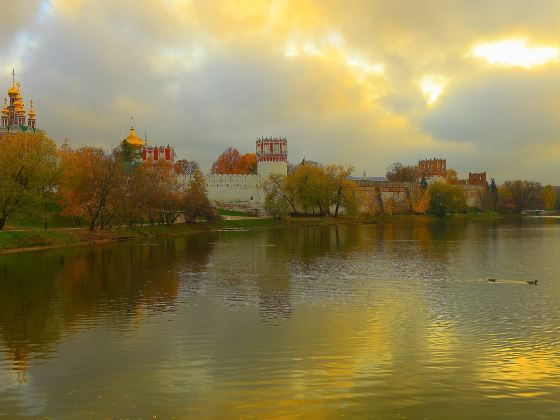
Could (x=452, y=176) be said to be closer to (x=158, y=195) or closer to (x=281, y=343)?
(x=158, y=195)

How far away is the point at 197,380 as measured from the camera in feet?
31.7

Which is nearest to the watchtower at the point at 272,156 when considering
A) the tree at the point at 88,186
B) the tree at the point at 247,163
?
the tree at the point at 247,163

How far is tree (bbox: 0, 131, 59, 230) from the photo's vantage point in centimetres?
3700

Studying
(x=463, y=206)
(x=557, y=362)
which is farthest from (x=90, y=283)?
(x=463, y=206)

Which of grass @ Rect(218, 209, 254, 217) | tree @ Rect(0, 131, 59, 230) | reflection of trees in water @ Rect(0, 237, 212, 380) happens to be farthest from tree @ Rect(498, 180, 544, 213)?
reflection of trees in water @ Rect(0, 237, 212, 380)

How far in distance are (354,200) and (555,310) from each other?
Result: 193 ft

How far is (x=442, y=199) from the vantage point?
301 ft

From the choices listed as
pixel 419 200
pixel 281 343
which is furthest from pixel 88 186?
pixel 419 200

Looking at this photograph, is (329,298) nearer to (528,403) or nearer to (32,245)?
(528,403)

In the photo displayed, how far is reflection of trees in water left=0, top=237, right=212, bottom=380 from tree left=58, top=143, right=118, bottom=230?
9394 mm

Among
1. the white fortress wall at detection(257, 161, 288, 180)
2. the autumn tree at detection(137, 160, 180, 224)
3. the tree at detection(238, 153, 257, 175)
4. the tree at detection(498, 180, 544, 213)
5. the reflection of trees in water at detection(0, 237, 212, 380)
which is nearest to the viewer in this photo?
the reflection of trees in water at detection(0, 237, 212, 380)

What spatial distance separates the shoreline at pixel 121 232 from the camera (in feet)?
117

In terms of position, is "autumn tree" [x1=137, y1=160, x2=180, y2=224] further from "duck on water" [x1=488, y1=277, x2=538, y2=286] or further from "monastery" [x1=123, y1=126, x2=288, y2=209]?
"duck on water" [x1=488, y1=277, x2=538, y2=286]

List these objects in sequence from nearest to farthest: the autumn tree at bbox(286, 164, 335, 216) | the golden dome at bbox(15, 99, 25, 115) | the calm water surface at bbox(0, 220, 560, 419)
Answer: the calm water surface at bbox(0, 220, 560, 419), the autumn tree at bbox(286, 164, 335, 216), the golden dome at bbox(15, 99, 25, 115)
